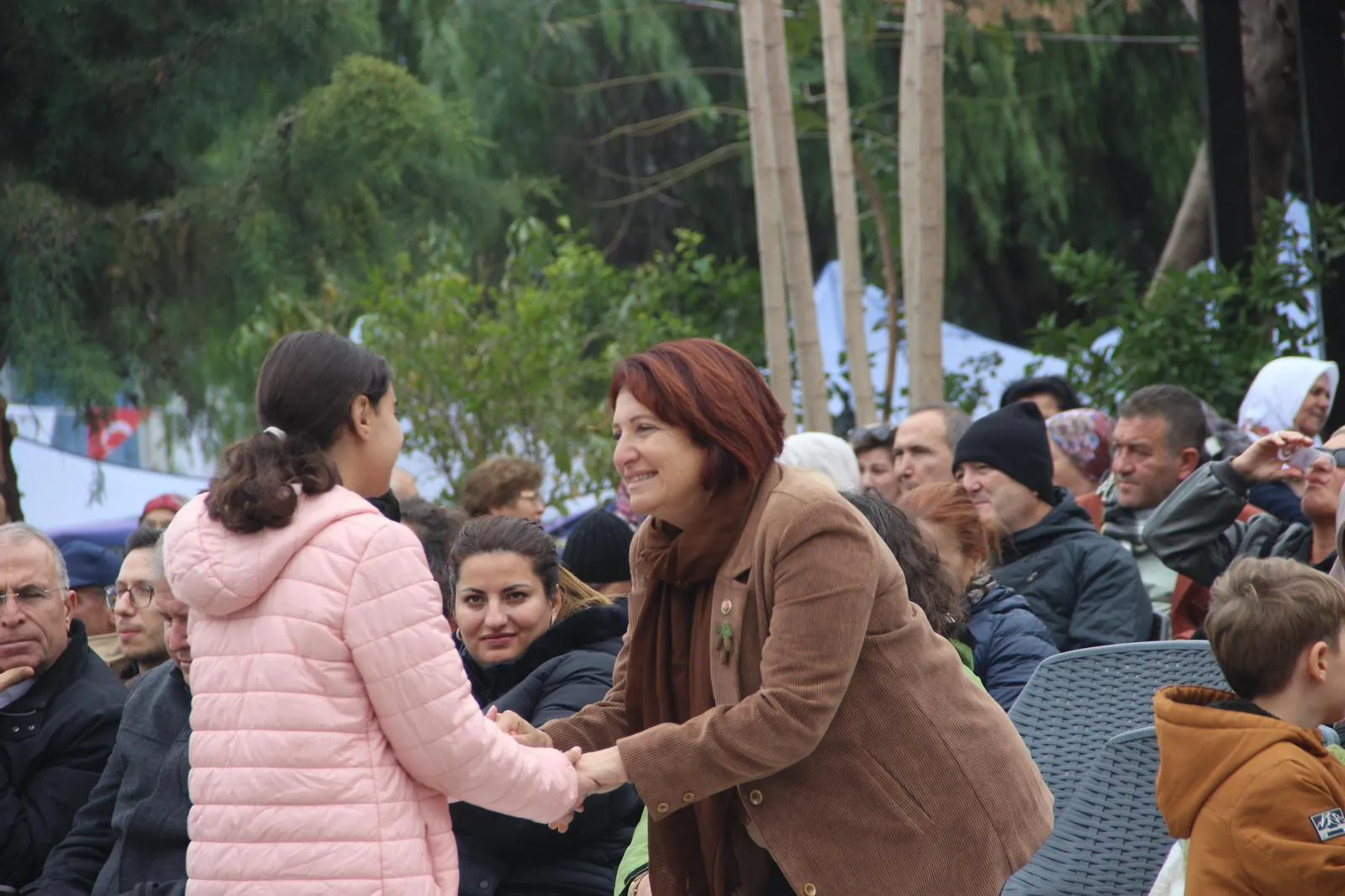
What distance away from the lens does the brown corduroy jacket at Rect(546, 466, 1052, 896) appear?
2.96 meters

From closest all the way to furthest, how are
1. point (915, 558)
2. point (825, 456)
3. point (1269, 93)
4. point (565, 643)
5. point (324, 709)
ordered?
point (324, 709)
point (915, 558)
point (565, 643)
point (825, 456)
point (1269, 93)

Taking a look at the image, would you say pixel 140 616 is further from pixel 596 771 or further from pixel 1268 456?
pixel 1268 456

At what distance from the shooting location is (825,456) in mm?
6617

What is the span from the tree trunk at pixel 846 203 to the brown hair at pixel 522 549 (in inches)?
181

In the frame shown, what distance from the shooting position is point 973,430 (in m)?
5.93

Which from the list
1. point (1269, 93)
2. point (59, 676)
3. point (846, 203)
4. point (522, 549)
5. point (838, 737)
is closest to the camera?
point (838, 737)

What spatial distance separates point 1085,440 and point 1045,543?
1.24m

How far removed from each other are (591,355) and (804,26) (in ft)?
12.6

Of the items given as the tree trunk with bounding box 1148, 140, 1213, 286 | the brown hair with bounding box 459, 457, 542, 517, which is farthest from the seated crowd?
the tree trunk with bounding box 1148, 140, 1213, 286

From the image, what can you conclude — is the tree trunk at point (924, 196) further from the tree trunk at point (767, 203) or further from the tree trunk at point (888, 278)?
the tree trunk at point (888, 278)

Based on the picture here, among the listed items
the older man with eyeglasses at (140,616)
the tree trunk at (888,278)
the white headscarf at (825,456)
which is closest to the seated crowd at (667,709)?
the older man with eyeglasses at (140,616)

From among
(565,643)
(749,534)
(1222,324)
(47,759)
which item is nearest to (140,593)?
(47,759)

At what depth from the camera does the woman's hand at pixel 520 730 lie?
11.0 feet

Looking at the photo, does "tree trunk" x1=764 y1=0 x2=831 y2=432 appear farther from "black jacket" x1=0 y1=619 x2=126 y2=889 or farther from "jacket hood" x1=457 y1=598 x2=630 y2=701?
"black jacket" x1=0 y1=619 x2=126 y2=889
